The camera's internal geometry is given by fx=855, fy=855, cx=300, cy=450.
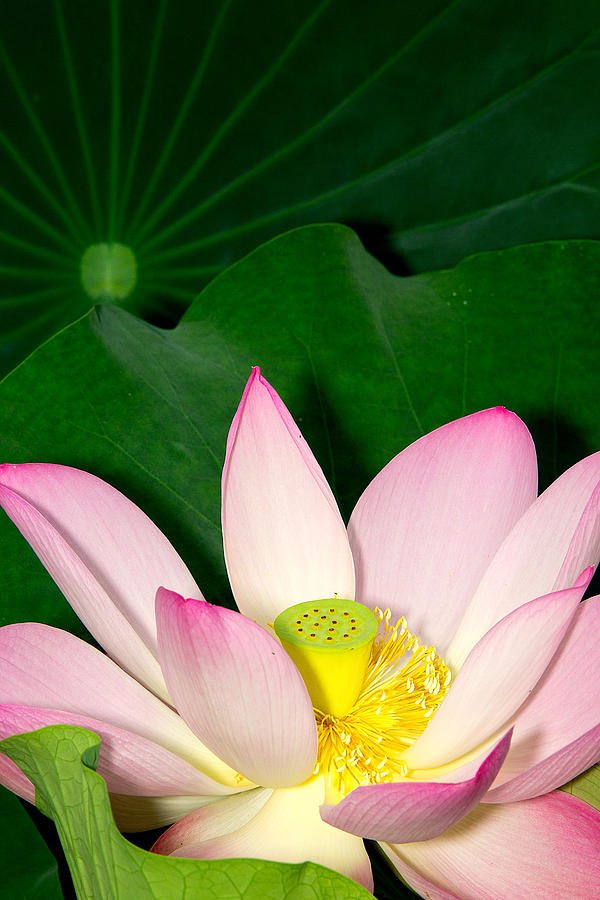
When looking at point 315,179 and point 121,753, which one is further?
point 315,179

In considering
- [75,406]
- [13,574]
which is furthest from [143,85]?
[13,574]

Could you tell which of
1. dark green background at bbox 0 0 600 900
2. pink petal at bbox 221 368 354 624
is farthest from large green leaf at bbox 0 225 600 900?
pink petal at bbox 221 368 354 624

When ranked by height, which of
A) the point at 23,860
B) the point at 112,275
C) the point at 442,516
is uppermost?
the point at 112,275

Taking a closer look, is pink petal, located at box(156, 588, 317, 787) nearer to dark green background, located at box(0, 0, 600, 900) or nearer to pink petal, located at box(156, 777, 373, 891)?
pink petal, located at box(156, 777, 373, 891)

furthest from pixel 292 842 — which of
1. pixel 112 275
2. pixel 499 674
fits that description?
pixel 112 275

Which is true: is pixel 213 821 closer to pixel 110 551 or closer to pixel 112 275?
pixel 110 551

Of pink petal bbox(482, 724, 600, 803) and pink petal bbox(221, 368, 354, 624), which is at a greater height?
pink petal bbox(221, 368, 354, 624)

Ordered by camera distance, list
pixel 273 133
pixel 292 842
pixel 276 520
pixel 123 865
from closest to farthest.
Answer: pixel 123 865 → pixel 292 842 → pixel 276 520 → pixel 273 133
